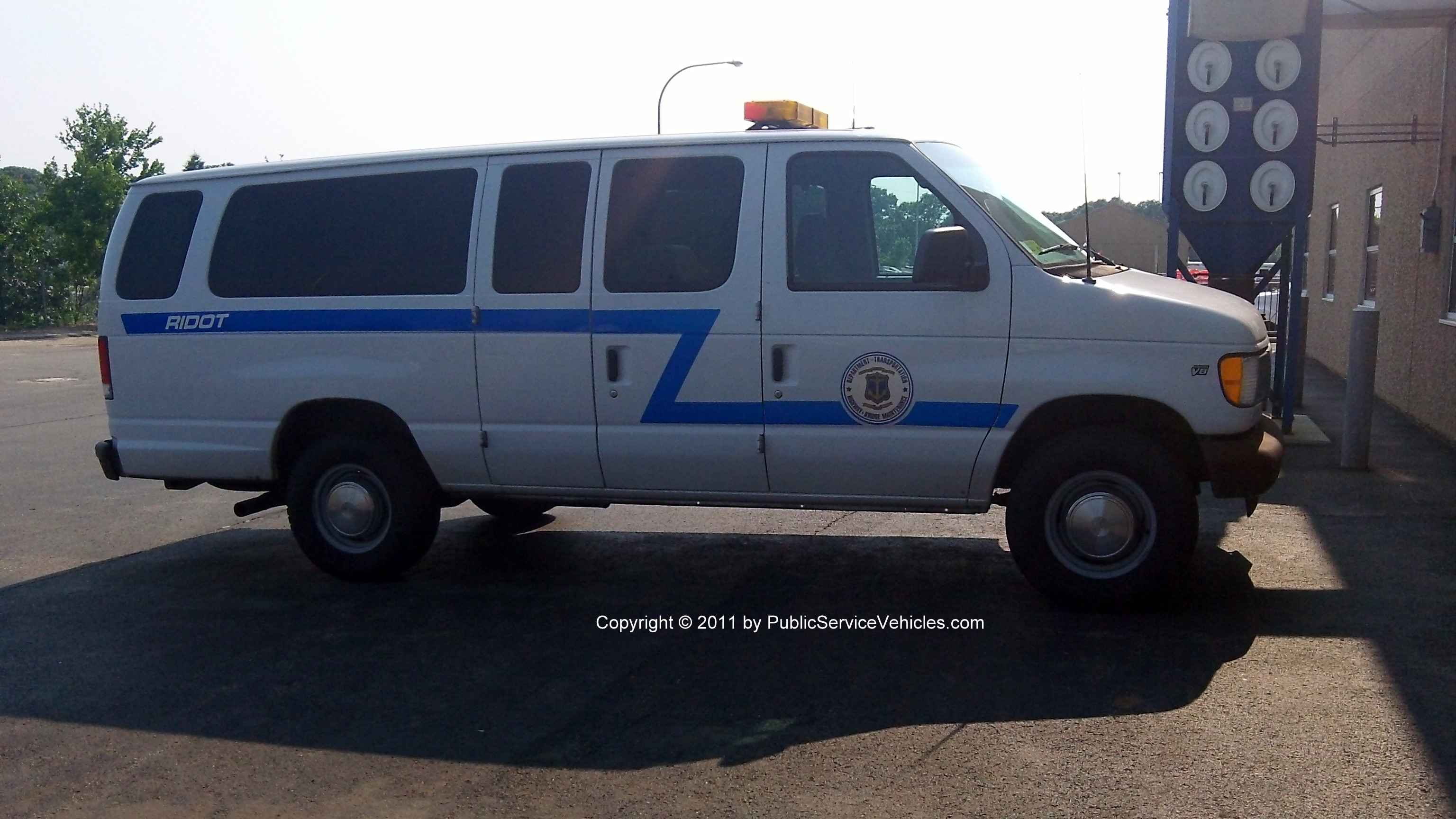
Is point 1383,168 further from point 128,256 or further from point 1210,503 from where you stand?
point 128,256

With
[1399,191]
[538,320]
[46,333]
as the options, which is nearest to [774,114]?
[538,320]

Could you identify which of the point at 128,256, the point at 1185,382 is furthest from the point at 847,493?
the point at 128,256

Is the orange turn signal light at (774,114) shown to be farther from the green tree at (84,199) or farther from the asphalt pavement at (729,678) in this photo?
the green tree at (84,199)

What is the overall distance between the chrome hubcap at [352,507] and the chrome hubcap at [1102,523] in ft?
11.2

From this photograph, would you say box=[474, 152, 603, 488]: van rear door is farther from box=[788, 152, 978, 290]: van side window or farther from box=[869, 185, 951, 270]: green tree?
box=[869, 185, 951, 270]: green tree

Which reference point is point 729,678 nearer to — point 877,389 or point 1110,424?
point 877,389

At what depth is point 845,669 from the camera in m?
5.24

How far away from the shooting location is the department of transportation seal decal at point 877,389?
5.86 m

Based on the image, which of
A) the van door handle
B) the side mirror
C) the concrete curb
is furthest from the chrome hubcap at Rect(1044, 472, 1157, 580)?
the concrete curb

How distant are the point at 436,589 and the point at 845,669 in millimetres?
2527

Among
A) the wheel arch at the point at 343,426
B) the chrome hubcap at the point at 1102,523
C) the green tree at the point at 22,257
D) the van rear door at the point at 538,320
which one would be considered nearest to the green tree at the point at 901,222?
the chrome hubcap at the point at 1102,523

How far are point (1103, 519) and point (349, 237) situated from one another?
404 centimetres

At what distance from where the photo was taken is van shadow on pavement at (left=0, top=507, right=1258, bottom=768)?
15.4ft

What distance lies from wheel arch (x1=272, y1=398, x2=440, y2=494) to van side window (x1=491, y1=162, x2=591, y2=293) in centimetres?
99
